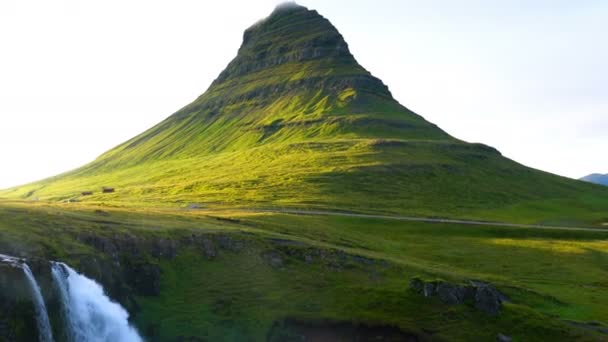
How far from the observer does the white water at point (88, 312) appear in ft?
191

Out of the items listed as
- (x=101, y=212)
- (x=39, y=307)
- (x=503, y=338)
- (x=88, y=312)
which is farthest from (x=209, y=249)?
(x=503, y=338)

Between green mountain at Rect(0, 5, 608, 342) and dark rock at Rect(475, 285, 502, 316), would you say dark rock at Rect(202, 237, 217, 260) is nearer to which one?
green mountain at Rect(0, 5, 608, 342)

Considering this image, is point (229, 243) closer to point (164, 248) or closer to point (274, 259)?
point (274, 259)

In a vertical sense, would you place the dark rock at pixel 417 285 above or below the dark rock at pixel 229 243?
below

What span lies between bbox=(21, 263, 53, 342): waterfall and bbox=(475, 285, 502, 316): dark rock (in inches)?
1863

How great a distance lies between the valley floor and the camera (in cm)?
6725

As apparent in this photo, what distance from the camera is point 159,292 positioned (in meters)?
72.2

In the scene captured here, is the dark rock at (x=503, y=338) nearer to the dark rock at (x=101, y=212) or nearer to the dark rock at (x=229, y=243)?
the dark rock at (x=229, y=243)

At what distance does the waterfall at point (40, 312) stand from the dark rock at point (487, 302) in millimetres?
47326

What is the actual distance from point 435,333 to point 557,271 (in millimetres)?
41089

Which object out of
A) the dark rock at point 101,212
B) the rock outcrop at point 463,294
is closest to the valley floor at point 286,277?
the dark rock at point 101,212

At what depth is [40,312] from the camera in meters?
54.1

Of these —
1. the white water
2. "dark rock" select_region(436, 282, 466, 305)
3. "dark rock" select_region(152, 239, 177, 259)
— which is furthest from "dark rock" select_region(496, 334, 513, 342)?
"dark rock" select_region(152, 239, 177, 259)

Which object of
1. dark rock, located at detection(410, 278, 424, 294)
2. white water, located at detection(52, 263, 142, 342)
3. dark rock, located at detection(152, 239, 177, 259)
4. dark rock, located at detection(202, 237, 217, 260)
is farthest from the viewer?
dark rock, located at detection(202, 237, 217, 260)
